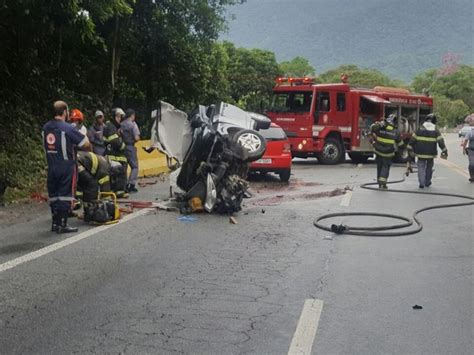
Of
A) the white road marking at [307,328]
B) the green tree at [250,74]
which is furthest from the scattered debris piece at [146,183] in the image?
the green tree at [250,74]

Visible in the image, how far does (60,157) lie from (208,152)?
105 inches

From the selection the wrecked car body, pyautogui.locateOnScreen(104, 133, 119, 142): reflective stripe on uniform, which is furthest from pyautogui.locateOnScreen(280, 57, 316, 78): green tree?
the wrecked car body

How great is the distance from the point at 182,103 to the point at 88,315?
1938cm

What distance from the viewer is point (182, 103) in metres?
23.5

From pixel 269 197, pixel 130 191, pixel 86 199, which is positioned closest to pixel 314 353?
pixel 86 199

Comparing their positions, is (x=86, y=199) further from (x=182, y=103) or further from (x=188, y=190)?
(x=182, y=103)

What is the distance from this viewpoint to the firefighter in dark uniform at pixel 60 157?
7520mm

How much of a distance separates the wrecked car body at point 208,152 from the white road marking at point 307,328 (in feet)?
14.8

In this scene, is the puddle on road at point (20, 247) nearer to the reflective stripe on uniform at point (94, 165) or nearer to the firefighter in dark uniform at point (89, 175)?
the firefighter in dark uniform at point (89, 175)

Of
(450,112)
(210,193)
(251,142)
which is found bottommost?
(210,193)

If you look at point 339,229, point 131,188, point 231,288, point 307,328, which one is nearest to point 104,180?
point 131,188

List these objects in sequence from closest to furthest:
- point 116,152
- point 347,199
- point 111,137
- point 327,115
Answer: point 111,137 → point 116,152 → point 347,199 → point 327,115

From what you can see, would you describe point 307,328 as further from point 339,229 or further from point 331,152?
point 331,152

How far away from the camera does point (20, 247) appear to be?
693 cm
